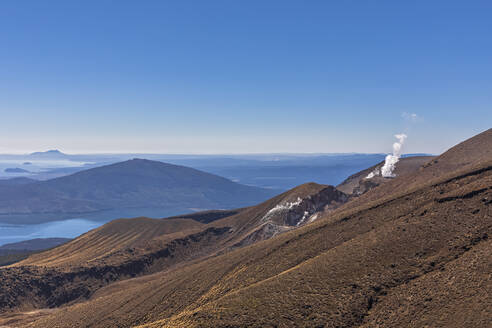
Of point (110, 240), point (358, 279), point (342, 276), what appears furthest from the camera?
point (110, 240)

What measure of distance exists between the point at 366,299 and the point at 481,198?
16.8 meters

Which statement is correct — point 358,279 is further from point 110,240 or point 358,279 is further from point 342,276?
point 110,240

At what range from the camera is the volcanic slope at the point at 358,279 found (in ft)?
59.5

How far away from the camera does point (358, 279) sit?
2150 cm

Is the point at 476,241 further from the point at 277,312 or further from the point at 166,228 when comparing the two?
the point at 166,228

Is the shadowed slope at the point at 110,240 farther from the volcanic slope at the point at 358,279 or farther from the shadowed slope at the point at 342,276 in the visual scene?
the volcanic slope at the point at 358,279

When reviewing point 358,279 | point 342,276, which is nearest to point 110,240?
point 342,276

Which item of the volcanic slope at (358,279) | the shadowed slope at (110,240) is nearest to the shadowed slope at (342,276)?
the volcanic slope at (358,279)

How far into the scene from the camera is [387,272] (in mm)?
21906

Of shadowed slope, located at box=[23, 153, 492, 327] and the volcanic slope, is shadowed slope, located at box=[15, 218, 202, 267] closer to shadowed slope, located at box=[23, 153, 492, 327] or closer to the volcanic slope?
shadowed slope, located at box=[23, 153, 492, 327]

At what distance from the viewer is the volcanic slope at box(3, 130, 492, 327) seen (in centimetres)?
1814

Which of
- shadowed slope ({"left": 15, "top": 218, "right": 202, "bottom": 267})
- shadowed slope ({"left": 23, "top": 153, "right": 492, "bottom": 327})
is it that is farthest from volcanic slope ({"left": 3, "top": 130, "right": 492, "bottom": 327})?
shadowed slope ({"left": 15, "top": 218, "right": 202, "bottom": 267})

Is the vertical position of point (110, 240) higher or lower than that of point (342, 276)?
lower

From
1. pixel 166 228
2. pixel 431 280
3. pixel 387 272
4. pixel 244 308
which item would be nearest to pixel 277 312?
pixel 244 308
